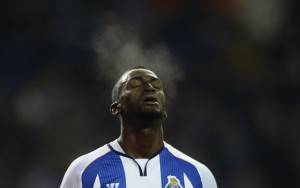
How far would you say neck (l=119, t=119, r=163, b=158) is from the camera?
141 inches

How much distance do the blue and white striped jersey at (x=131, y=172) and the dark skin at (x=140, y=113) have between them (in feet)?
0.18

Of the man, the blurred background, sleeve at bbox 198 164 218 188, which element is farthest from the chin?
the blurred background

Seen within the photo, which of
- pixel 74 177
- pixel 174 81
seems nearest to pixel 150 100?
pixel 74 177

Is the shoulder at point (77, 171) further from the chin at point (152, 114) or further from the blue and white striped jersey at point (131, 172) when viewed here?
the chin at point (152, 114)

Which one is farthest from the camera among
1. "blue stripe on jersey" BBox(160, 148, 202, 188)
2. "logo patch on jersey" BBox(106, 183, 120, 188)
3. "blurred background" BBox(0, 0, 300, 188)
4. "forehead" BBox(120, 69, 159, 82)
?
"blurred background" BBox(0, 0, 300, 188)

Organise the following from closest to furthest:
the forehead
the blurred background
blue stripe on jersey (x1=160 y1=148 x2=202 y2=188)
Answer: blue stripe on jersey (x1=160 y1=148 x2=202 y2=188) → the forehead → the blurred background

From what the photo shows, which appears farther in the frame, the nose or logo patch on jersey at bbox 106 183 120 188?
the nose

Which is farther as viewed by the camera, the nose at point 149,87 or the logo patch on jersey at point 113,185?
the nose at point 149,87

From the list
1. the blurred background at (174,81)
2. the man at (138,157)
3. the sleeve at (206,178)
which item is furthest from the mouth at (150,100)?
the blurred background at (174,81)

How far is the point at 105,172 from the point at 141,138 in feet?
0.90

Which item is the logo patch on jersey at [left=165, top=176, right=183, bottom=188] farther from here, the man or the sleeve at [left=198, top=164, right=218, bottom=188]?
the sleeve at [left=198, top=164, right=218, bottom=188]

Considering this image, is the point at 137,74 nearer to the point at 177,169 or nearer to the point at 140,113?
the point at 140,113

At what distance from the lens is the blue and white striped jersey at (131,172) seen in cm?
346

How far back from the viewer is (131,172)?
3512 millimetres
